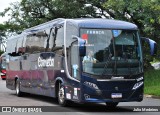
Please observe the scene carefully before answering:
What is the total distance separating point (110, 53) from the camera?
1505 cm

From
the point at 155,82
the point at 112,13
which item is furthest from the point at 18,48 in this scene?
the point at 112,13

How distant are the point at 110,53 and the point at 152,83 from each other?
14.7m

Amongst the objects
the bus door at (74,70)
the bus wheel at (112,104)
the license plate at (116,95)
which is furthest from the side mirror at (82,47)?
the bus wheel at (112,104)

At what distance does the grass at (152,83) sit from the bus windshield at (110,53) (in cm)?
874

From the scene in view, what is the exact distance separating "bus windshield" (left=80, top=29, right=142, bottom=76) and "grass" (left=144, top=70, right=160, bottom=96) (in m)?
8.74

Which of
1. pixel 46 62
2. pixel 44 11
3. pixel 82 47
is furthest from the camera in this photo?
pixel 44 11

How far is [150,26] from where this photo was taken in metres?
29.5

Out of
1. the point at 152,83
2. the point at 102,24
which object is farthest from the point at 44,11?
the point at 102,24

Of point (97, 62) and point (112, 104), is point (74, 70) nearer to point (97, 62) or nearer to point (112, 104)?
point (97, 62)

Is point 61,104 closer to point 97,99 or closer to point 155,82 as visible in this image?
point 97,99

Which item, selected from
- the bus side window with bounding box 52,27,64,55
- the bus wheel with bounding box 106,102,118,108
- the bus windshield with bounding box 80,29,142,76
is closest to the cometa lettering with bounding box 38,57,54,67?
the bus side window with bounding box 52,27,64,55

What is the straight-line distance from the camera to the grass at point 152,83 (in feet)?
81.9

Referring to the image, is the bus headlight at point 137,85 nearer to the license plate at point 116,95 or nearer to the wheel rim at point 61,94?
the license plate at point 116,95

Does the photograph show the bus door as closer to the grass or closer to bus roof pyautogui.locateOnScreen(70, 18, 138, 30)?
bus roof pyautogui.locateOnScreen(70, 18, 138, 30)
